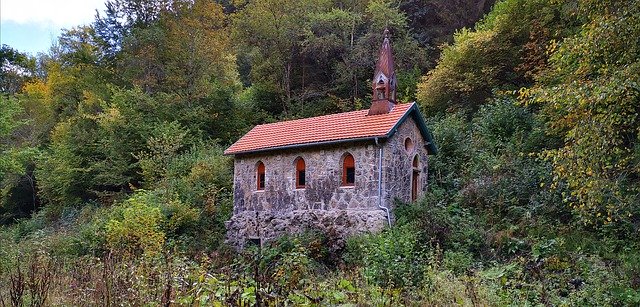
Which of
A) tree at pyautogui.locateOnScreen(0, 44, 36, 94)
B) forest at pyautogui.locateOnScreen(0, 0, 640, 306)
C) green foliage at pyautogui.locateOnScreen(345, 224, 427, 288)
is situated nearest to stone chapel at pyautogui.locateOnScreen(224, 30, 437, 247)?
forest at pyautogui.locateOnScreen(0, 0, 640, 306)

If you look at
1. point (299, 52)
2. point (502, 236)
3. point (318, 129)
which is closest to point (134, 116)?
point (299, 52)

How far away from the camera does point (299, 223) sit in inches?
672

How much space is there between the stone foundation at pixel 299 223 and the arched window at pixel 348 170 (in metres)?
0.90

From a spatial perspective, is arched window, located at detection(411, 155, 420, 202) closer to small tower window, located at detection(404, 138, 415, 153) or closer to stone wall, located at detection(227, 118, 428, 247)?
stone wall, located at detection(227, 118, 428, 247)

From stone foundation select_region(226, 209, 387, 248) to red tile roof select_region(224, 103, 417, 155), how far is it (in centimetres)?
213

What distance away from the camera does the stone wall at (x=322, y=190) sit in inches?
626

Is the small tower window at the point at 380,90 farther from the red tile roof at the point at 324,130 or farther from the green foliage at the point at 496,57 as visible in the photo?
the green foliage at the point at 496,57

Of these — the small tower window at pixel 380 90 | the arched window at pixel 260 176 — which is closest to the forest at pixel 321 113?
the arched window at pixel 260 176

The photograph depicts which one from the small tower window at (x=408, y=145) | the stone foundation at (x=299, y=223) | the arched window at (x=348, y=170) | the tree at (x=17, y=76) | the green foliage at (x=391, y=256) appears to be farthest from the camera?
the tree at (x=17, y=76)

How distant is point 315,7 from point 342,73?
4091mm

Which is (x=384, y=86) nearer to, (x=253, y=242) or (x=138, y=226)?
(x=253, y=242)

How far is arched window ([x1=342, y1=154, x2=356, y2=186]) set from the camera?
16391mm

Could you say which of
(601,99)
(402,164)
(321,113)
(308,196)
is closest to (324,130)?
(308,196)

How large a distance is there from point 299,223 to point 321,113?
12.9 meters
